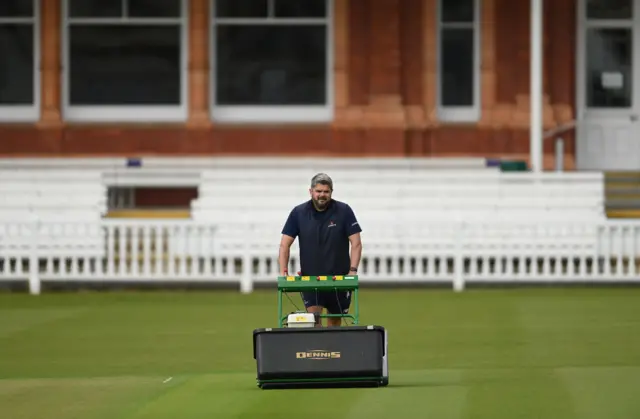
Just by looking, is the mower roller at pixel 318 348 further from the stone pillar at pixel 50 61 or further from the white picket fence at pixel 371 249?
the stone pillar at pixel 50 61

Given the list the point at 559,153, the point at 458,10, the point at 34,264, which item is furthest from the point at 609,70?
the point at 34,264

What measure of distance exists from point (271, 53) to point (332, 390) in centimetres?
1694

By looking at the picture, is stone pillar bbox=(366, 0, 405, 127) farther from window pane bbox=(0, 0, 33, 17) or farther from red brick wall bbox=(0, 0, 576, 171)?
window pane bbox=(0, 0, 33, 17)

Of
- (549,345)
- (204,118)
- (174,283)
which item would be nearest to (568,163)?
(204,118)

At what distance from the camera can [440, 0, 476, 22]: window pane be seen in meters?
30.0

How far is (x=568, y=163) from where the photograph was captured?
29422mm

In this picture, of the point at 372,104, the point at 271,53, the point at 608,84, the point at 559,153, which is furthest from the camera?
the point at 608,84

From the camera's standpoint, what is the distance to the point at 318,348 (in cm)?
1285

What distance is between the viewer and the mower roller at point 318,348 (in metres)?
12.8

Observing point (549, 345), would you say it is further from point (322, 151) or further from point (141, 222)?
point (322, 151)

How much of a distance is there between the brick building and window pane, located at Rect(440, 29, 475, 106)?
0.02 m

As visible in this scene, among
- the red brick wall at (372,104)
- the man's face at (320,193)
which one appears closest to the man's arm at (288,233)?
the man's face at (320,193)

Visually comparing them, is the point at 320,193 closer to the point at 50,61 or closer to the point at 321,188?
the point at 321,188

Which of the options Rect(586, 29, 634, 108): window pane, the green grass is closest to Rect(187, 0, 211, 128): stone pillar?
the green grass
